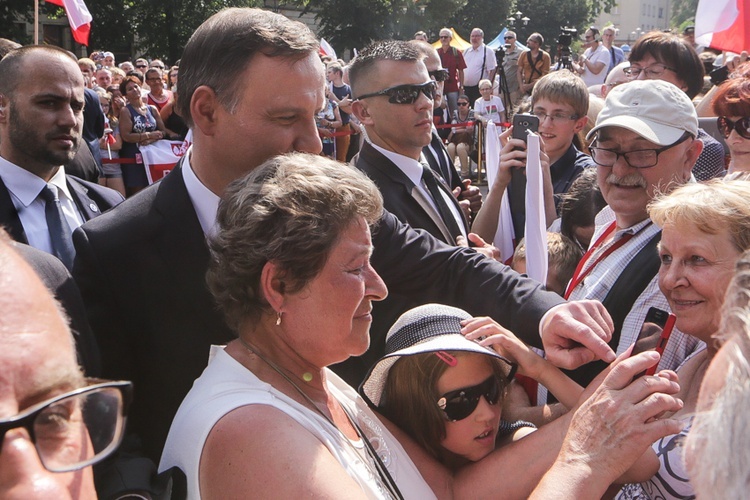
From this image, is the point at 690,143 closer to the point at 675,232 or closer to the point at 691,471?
the point at 675,232

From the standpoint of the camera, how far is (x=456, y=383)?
206 cm

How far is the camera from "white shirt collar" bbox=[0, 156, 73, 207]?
10.9 feet

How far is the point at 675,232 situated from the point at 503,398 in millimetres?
692

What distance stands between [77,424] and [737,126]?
3.07 meters

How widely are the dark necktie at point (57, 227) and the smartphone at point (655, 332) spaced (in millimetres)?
2345

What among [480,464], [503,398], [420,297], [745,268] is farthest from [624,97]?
[745,268]

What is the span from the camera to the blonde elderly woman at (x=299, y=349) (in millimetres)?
1575

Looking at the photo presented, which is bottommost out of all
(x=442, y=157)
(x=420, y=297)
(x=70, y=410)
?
(x=442, y=157)

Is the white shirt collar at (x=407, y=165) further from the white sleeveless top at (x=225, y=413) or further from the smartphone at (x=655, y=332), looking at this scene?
the white sleeveless top at (x=225, y=413)

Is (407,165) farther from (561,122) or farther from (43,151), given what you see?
(43,151)

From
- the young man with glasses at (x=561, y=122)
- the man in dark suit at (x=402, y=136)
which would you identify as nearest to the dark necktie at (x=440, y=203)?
the man in dark suit at (x=402, y=136)

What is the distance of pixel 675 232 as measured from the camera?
213 cm

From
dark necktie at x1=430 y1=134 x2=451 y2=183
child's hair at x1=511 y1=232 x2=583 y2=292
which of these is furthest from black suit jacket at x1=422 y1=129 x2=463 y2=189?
child's hair at x1=511 y1=232 x2=583 y2=292

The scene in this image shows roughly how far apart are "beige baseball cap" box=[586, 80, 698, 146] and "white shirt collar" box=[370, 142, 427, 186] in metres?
1.15
